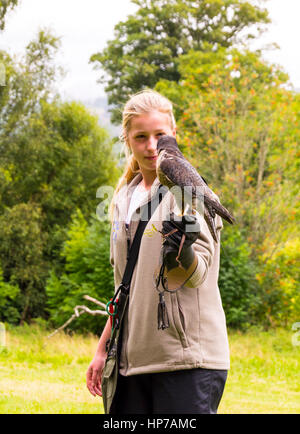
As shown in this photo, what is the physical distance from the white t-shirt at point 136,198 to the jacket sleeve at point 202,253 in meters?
0.37

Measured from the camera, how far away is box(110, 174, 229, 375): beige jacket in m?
2.04

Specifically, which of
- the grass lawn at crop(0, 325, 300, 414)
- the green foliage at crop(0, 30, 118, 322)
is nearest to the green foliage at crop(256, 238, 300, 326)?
the grass lawn at crop(0, 325, 300, 414)

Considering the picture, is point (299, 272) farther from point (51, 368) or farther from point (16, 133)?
point (16, 133)

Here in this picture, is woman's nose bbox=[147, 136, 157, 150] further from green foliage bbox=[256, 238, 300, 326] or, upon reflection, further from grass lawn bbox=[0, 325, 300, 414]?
green foliage bbox=[256, 238, 300, 326]

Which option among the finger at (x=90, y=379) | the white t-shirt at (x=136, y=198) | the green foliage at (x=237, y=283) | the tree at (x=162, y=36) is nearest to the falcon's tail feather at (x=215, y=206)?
the white t-shirt at (x=136, y=198)

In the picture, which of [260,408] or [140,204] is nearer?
[140,204]

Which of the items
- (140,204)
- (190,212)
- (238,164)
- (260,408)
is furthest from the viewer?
(238,164)

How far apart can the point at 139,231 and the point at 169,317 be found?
0.40 m

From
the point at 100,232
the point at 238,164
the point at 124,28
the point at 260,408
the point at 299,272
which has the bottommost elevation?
the point at 260,408

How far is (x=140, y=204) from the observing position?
2312 millimetres

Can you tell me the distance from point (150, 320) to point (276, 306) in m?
12.6

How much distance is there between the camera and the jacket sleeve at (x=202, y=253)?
1.96 m

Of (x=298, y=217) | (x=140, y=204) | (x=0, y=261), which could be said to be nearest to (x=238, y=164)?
(x=298, y=217)

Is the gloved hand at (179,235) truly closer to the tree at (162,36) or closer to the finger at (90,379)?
the finger at (90,379)
